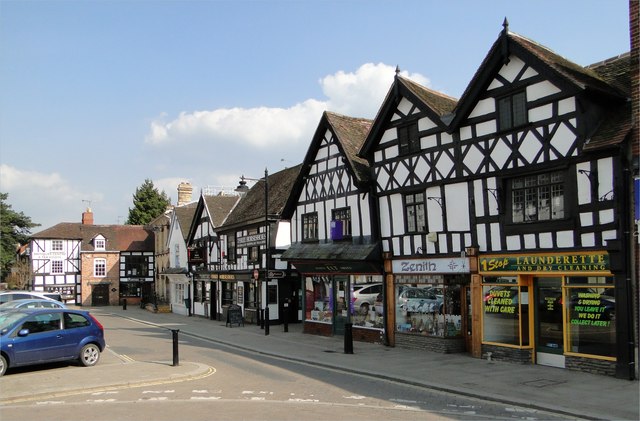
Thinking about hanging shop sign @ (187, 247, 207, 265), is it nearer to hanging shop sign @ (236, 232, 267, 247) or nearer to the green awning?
hanging shop sign @ (236, 232, 267, 247)

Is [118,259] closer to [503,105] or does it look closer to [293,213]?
[293,213]

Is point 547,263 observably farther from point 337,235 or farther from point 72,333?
point 72,333

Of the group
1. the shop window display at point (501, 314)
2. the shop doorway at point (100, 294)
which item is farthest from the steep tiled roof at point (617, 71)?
the shop doorway at point (100, 294)

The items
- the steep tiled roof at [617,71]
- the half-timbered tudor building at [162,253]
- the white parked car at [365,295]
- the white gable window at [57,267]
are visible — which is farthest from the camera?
the white gable window at [57,267]

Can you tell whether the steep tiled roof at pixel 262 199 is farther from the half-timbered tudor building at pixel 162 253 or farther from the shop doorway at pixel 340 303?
the half-timbered tudor building at pixel 162 253

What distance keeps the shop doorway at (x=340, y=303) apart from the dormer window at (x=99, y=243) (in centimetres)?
4182

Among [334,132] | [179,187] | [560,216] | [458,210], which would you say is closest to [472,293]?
[458,210]

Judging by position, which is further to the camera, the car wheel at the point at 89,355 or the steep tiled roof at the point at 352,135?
the steep tiled roof at the point at 352,135

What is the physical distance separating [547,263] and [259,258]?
18804mm

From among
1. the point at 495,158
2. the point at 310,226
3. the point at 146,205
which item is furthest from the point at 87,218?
the point at 495,158

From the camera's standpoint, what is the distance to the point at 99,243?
192ft

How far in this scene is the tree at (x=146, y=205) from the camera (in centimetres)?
8131

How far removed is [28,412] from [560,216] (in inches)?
508

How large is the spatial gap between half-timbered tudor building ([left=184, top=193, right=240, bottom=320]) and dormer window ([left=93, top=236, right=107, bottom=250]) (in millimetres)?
21938
